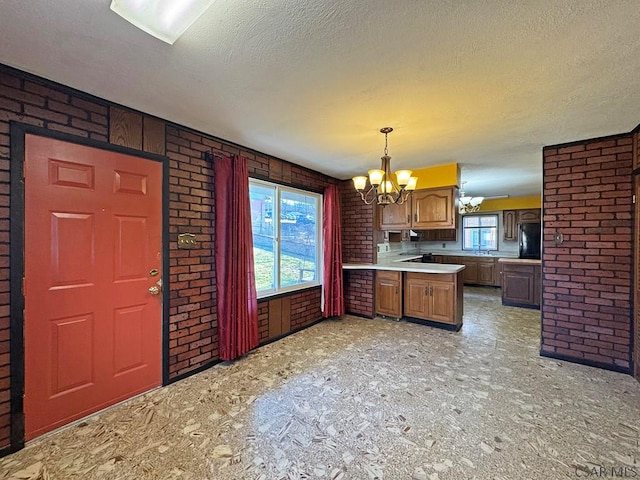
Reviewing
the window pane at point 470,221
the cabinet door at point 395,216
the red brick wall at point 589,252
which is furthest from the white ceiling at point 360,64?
the window pane at point 470,221

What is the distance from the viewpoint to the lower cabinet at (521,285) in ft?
16.5

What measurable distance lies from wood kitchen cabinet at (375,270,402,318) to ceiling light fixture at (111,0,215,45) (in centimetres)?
391

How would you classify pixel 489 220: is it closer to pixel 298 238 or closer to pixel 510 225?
pixel 510 225

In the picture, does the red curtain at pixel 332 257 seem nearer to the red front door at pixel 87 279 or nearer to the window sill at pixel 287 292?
the window sill at pixel 287 292

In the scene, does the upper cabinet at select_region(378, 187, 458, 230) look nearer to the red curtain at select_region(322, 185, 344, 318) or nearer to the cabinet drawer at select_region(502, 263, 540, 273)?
the red curtain at select_region(322, 185, 344, 318)

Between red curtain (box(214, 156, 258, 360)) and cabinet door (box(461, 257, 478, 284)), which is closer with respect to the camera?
red curtain (box(214, 156, 258, 360))

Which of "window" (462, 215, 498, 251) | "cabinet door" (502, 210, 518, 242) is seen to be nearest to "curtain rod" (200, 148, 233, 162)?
"window" (462, 215, 498, 251)

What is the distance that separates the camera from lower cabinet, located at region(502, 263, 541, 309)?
16.5ft

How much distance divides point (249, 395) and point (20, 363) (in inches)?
59.2

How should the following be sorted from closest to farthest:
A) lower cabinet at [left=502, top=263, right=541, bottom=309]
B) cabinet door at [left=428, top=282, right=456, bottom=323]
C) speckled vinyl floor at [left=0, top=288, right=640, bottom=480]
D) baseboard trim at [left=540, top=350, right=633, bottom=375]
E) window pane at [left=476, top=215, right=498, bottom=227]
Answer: speckled vinyl floor at [left=0, top=288, right=640, bottom=480], baseboard trim at [left=540, top=350, right=633, bottom=375], cabinet door at [left=428, top=282, right=456, bottom=323], lower cabinet at [left=502, top=263, right=541, bottom=309], window pane at [left=476, top=215, right=498, bottom=227]

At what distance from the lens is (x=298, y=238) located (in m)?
4.03

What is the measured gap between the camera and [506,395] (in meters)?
2.31

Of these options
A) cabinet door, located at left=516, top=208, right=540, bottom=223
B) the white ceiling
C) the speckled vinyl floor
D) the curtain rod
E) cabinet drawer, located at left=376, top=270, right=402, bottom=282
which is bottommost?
the speckled vinyl floor

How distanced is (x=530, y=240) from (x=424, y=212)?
12.2ft
